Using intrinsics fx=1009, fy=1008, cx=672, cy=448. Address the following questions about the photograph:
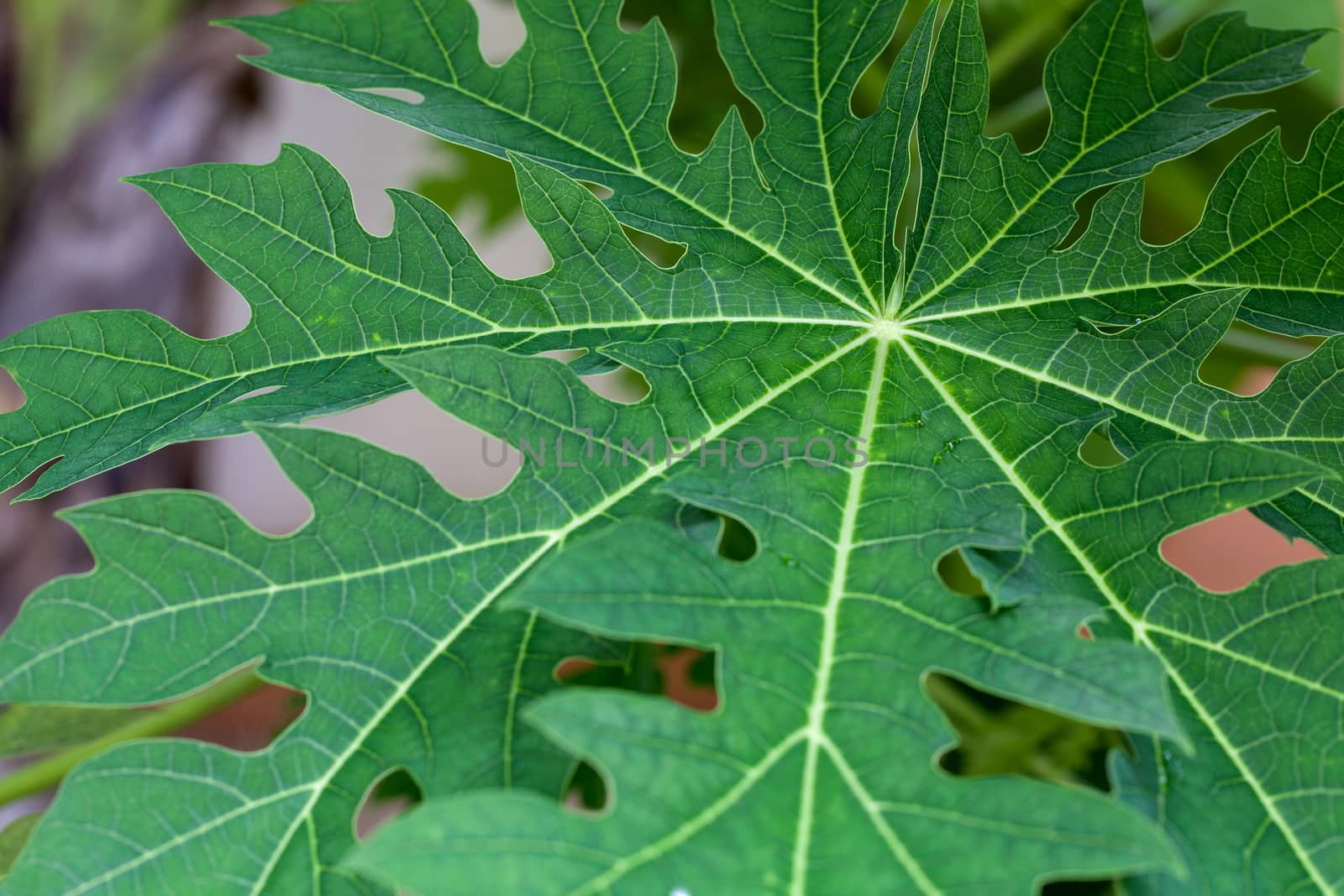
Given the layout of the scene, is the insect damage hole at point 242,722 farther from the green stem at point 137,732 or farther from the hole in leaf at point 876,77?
the hole in leaf at point 876,77

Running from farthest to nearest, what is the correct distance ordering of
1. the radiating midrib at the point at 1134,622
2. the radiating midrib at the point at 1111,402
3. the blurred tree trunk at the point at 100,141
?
the blurred tree trunk at the point at 100,141 < the radiating midrib at the point at 1111,402 < the radiating midrib at the point at 1134,622

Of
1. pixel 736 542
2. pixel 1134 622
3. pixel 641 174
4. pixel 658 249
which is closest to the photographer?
pixel 1134 622

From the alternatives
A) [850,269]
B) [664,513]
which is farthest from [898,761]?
[850,269]

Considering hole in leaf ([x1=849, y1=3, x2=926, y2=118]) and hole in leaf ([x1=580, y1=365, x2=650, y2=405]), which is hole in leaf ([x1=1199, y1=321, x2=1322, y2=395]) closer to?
hole in leaf ([x1=849, y1=3, x2=926, y2=118])

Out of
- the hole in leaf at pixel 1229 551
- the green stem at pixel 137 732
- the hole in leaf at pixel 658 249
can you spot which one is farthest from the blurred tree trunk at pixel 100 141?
the hole in leaf at pixel 1229 551

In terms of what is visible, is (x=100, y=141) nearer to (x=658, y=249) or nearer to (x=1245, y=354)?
(x=658, y=249)

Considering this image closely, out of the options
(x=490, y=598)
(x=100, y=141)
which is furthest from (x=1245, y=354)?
(x=100, y=141)
